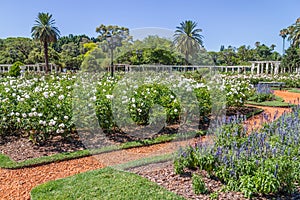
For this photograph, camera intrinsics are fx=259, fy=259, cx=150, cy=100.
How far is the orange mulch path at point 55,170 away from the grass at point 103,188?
0.27 meters

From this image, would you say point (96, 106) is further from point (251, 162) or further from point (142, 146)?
point (251, 162)

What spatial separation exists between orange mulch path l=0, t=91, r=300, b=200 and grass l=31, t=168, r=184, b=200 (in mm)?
270

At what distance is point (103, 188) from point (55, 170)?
1134mm

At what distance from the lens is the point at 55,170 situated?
377 cm

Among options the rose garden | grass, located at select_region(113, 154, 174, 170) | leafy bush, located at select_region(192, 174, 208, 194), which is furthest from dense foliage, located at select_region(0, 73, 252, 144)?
leafy bush, located at select_region(192, 174, 208, 194)

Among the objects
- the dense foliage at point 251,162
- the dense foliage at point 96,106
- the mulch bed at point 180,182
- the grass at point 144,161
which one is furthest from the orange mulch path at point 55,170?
the dense foliage at point 251,162

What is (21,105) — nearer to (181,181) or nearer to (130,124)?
(130,124)

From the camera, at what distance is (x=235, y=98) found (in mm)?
7375

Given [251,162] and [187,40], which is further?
[187,40]

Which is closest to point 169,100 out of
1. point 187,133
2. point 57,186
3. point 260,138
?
point 187,133

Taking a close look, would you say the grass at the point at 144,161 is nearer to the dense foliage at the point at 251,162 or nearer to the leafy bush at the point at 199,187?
the dense foliage at the point at 251,162

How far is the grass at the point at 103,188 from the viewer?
283 centimetres

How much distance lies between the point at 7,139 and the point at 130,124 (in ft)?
7.87

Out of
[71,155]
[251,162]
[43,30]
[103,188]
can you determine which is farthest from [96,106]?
[43,30]
